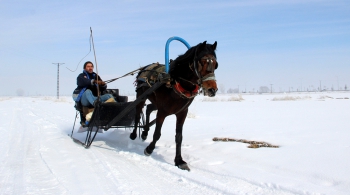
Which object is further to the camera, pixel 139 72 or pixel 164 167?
pixel 139 72

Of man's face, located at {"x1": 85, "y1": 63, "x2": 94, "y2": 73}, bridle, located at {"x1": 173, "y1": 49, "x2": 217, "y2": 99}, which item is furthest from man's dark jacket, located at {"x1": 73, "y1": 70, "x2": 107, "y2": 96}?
bridle, located at {"x1": 173, "y1": 49, "x2": 217, "y2": 99}

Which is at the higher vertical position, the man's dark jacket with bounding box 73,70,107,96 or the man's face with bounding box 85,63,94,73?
the man's face with bounding box 85,63,94,73

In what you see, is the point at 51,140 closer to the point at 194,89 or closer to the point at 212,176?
the point at 194,89

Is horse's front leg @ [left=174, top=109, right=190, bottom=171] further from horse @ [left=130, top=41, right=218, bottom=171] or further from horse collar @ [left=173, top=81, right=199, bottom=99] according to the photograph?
horse collar @ [left=173, top=81, right=199, bottom=99]

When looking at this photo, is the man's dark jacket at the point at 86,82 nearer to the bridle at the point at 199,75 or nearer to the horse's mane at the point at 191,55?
the horse's mane at the point at 191,55

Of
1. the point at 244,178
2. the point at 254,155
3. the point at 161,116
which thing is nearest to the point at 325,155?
the point at 254,155

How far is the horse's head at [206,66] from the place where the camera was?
4.55 meters

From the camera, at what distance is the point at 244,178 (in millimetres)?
4195

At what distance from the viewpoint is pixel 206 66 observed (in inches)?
184

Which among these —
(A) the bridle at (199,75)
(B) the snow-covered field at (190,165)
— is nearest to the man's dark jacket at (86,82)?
(B) the snow-covered field at (190,165)

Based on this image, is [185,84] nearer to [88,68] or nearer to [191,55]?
[191,55]

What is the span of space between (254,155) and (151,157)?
1.85m

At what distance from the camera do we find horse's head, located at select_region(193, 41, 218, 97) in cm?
455

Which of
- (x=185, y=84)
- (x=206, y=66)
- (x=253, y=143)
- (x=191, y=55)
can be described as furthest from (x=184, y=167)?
(x=253, y=143)
